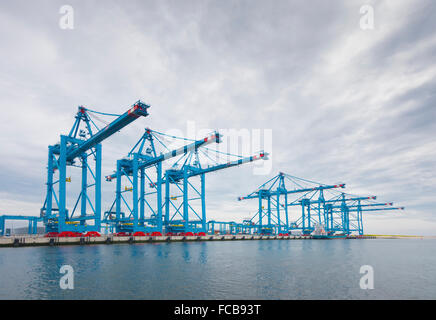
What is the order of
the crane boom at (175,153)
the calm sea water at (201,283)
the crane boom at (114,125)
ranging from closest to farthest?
the calm sea water at (201,283) < the crane boom at (114,125) < the crane boom at (175,153)

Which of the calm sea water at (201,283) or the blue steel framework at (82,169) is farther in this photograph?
the blue steel framework at (82,169)

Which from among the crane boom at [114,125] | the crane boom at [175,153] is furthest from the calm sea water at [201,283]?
the crane boom at [175,153]

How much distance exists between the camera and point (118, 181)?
6000 centimetres

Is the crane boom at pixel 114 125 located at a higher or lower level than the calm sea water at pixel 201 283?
higher

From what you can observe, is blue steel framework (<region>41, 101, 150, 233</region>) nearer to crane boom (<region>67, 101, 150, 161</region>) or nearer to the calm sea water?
crane boom (<region>67, 101, 150, 161</region>)

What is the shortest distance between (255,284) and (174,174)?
51739 mm

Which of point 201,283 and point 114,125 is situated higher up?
point 114,125

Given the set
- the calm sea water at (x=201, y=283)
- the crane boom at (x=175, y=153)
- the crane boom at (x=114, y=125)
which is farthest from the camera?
the crane boom at (x=175, y=153)

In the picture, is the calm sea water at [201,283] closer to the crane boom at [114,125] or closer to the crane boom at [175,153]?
the crane boom at [114,125]

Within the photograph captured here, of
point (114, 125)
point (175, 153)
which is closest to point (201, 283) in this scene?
point (114, 125)

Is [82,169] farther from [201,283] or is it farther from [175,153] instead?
[201,283]

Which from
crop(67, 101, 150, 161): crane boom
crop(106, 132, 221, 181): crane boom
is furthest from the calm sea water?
crop(106, 132, 221, 181): crane boom
